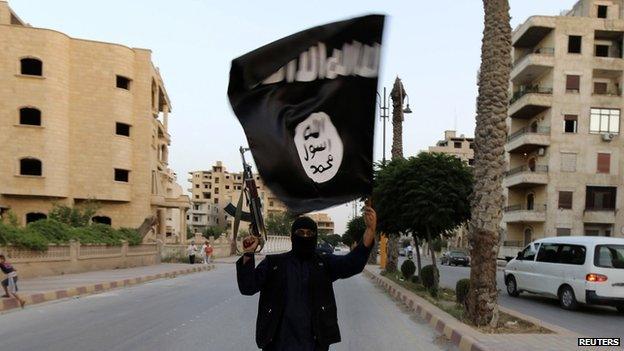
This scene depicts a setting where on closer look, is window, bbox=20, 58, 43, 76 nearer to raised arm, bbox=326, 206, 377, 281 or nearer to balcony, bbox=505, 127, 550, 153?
balcony, bbox=505, 127, 550, 153

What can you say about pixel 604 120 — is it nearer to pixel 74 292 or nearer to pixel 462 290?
pixel 462 290

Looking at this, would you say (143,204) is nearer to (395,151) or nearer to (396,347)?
(395,151)

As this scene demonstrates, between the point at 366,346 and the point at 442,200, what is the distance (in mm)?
7142

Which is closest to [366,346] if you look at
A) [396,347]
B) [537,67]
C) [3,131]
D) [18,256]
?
[396,347]

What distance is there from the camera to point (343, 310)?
499 inches

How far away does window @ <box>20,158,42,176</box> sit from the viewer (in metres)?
37.7

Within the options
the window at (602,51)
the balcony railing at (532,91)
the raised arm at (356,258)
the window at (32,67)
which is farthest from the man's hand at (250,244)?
the window at (602,51)

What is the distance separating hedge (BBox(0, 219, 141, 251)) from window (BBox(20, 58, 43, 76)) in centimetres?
1476

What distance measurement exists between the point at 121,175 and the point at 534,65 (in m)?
35.3

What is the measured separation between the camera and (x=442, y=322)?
961cm

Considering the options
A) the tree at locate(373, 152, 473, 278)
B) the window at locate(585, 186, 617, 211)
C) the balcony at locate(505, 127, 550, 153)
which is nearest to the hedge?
the tree at locate(373, 152, 473, 278)

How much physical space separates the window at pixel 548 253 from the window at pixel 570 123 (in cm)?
3346

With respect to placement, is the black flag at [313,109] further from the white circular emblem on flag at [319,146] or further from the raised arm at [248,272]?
the raised arm at [248,272]

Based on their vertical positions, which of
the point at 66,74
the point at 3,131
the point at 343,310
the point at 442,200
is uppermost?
the point at 66,74
